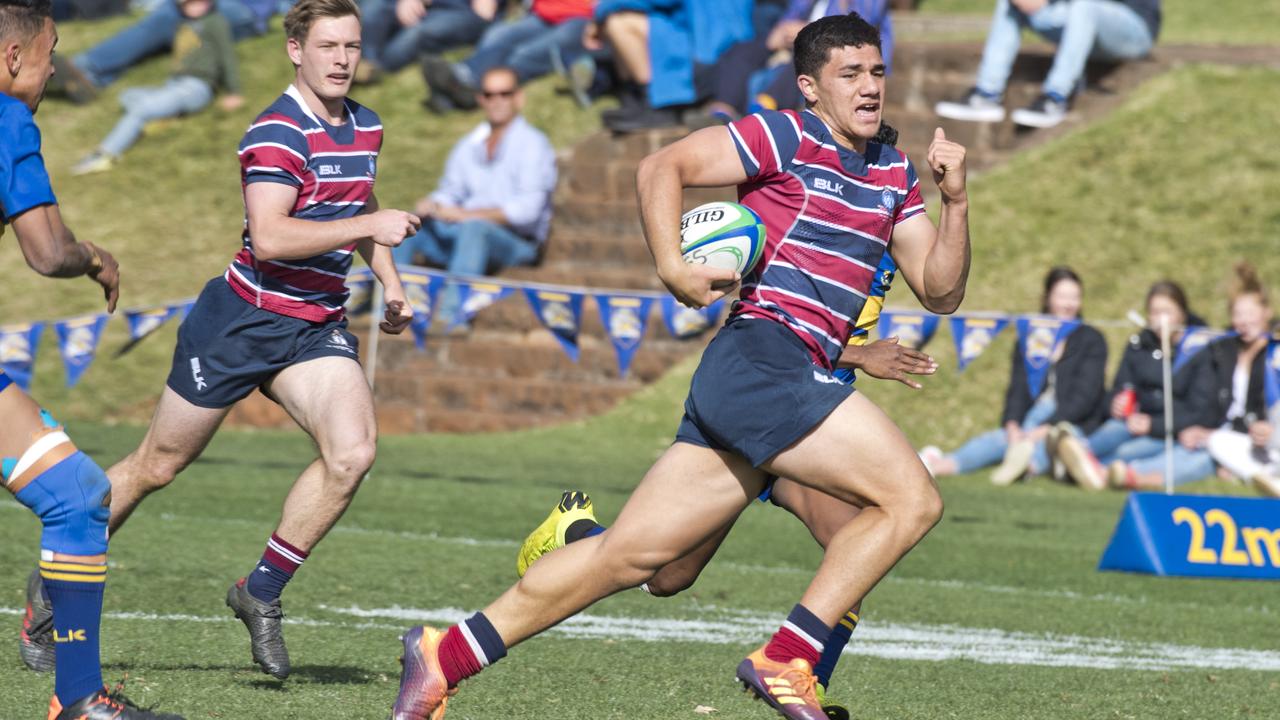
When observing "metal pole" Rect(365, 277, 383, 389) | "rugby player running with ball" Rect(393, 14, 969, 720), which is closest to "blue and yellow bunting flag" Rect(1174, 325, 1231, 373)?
"metal pole" Rect(365, 277, 383, 389)

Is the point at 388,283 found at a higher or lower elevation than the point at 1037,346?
higher

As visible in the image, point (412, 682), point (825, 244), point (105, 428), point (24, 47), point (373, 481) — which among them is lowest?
point (105, 428)

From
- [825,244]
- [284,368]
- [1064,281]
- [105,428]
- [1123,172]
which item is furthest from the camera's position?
[1123,172]

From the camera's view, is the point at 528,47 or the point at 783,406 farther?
the point at 528,47

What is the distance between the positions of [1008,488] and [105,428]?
7.08m

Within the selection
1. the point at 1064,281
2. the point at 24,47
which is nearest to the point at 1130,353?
the point at 1064,281

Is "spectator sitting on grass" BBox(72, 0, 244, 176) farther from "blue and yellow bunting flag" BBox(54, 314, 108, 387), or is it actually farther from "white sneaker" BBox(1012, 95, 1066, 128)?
"white sneaker" BBox(1012, 95, 1066, 128)

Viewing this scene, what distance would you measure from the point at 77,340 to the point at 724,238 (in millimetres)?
8995

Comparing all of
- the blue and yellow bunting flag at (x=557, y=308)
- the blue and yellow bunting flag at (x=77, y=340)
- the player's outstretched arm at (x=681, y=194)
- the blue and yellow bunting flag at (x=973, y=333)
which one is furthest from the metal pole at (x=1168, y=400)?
the player's outstretched arm at (x=681, y=194)

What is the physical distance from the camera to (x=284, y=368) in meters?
6.29

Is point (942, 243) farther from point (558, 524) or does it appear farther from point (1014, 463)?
point (1014, 463)

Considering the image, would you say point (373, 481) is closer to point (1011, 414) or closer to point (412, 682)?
point (1011, 414)

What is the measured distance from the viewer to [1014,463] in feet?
44.5

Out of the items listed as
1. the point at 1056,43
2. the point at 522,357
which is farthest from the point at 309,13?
the point at 1056,43
